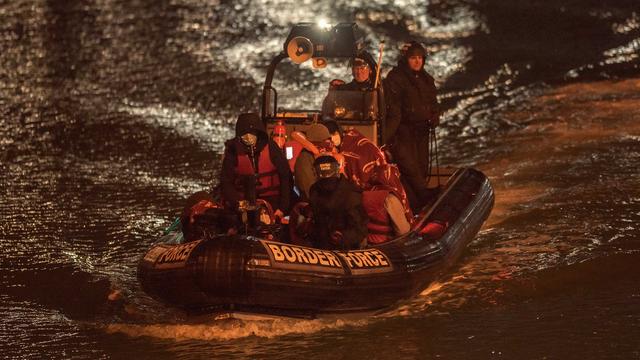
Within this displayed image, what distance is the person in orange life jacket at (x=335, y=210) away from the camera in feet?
26.8

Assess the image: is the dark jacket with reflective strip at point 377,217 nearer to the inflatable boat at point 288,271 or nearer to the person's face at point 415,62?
the inflatable boat at point 288,271

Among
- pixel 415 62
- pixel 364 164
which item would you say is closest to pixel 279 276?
pixel 364 164

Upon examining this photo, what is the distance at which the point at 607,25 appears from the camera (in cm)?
2445

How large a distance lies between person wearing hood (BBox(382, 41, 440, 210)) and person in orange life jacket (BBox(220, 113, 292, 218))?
2056 millimetres

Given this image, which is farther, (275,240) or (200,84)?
(200,84)

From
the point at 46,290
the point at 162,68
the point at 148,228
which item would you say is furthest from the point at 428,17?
the point at 46,290

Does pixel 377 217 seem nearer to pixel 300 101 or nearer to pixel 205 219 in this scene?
pixel 205 219

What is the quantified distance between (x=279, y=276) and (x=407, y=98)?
353 cm

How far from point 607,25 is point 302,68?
7442 mm

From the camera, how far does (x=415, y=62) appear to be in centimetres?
1062

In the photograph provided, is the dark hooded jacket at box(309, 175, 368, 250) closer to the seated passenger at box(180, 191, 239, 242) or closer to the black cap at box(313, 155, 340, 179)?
the black cap at box(313, 155, 340, 179)

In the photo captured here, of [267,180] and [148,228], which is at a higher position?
[267,180]

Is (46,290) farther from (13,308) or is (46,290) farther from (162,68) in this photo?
(162,68)

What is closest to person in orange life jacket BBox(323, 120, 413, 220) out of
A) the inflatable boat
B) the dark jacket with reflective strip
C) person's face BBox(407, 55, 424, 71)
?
the dark jacket with reflective strip
